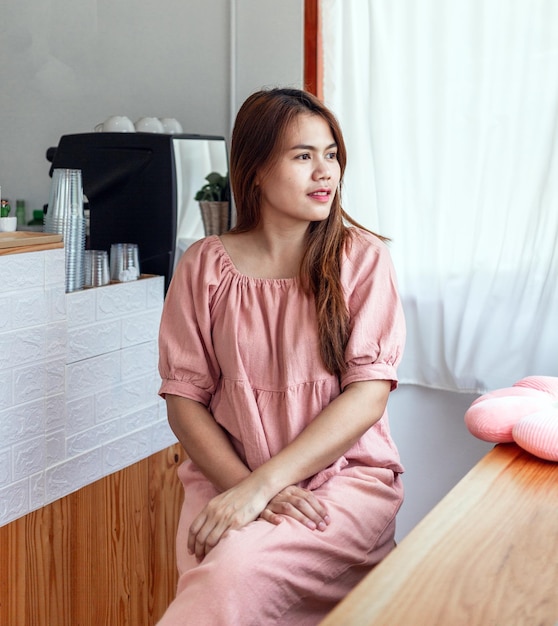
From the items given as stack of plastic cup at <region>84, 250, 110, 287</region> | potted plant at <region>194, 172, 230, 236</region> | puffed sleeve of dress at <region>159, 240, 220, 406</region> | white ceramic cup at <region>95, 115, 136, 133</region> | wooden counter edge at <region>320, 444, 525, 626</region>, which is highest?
white ceramic cup at <region>95, 115, 136, 133</region>

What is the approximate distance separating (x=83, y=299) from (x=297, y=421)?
65 cm

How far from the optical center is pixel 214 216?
2.39 metres

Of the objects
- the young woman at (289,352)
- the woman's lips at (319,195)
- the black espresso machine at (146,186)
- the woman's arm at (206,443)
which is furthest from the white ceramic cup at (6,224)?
the woman's lips at (319,195)

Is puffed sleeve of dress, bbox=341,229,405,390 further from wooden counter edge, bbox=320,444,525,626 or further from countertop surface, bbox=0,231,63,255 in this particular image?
countertop surface, bbox=0,231,63,255

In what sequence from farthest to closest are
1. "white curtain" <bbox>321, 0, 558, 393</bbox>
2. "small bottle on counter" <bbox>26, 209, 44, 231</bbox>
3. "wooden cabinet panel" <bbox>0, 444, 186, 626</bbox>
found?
"small bottle on counter" <bbox>26, 209, 44, 231</bbox>, "white curtain" <bbox>321, 0, 558, 393</bbox>, "wooden cabinet panel" <bbox>0, 444, 186, 626</bbox>

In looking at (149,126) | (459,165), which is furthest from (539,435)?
(149,126)

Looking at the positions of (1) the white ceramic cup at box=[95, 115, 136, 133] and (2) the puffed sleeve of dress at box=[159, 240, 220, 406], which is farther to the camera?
(1) the white ceramic cup at box=[95, 115, 136, 133]

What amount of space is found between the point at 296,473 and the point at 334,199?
1.78ft

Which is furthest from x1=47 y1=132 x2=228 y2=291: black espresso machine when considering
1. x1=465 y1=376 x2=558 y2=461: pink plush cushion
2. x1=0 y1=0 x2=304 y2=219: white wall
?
x1=465 y1=376 x2=558 y2=461: pink plush cushion

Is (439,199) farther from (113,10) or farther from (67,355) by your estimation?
(113,10)

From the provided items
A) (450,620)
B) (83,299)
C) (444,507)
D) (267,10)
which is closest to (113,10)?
(267,10)

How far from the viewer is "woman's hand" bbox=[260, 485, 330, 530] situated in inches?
56.9

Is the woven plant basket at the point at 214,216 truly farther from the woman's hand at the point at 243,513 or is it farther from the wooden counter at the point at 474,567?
the wooden counter at the point at 474,567

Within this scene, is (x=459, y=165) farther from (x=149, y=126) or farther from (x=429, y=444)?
(x=149, y=126)
